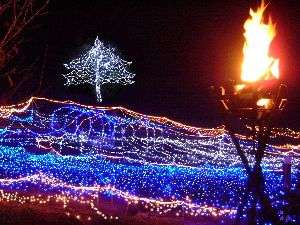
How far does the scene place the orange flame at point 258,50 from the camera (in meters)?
7.59

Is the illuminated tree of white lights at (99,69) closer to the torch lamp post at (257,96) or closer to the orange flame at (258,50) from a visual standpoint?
the orange flame at (258,50)

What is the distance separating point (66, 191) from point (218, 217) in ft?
12.7

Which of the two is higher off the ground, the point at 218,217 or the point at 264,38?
the point at 264,38

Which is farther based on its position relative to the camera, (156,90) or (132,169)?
(156,90)

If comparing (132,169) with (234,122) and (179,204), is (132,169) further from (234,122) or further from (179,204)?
(234,122)

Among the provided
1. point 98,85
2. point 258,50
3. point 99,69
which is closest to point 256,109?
point 258,50

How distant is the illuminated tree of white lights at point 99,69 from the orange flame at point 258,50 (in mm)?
21547

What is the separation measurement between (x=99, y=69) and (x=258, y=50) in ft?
75.0

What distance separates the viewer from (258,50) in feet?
25.6

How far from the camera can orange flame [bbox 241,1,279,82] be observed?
759 centimetres

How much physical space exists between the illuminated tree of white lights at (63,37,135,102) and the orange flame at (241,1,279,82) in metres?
21.5

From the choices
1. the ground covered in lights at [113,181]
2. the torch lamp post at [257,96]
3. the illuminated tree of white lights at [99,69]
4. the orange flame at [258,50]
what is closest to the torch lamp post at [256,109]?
the torch lamp post at [257,96]

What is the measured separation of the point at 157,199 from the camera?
1225 centimetres

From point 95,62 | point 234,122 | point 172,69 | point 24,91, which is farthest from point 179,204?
point 95,62
